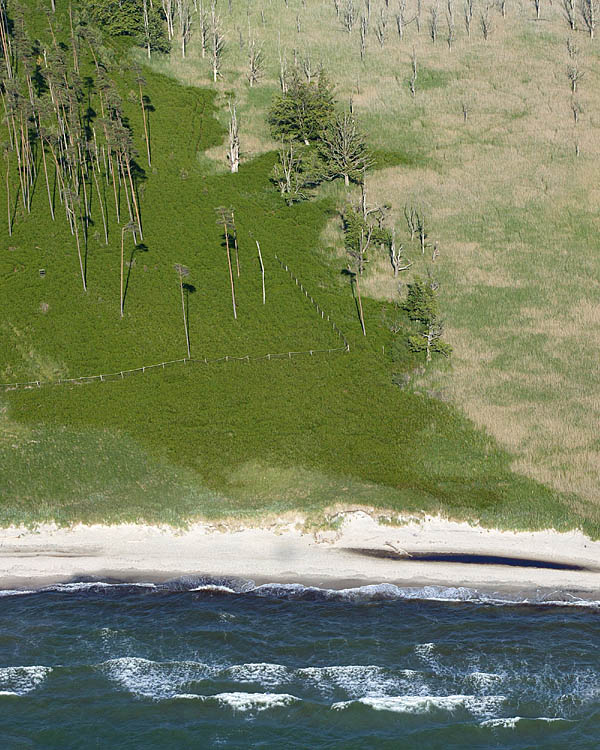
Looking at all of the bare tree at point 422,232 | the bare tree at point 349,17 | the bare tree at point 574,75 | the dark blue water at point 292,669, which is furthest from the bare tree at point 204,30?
the dark blue water at point 292,669

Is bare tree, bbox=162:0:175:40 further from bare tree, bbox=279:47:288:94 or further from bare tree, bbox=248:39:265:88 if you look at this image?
bare tree, bbox=279:47:288:94

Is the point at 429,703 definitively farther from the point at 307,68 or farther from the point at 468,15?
the point at 468,15

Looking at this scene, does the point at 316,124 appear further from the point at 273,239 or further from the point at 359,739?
the point at 359,739

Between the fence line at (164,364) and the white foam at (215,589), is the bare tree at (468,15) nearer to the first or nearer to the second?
the fence line at (164,364)

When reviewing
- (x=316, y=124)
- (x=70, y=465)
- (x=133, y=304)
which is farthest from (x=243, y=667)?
(x=316, y=124)

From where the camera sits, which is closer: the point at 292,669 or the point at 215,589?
the point at 292,669

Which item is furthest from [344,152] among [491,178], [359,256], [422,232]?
[359,256]

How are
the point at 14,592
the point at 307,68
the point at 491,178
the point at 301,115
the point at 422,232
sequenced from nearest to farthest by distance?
the point at 14,592 < the point at 422,232 < the point at 491,178 < the point at 301,115 < the point at 307,68
